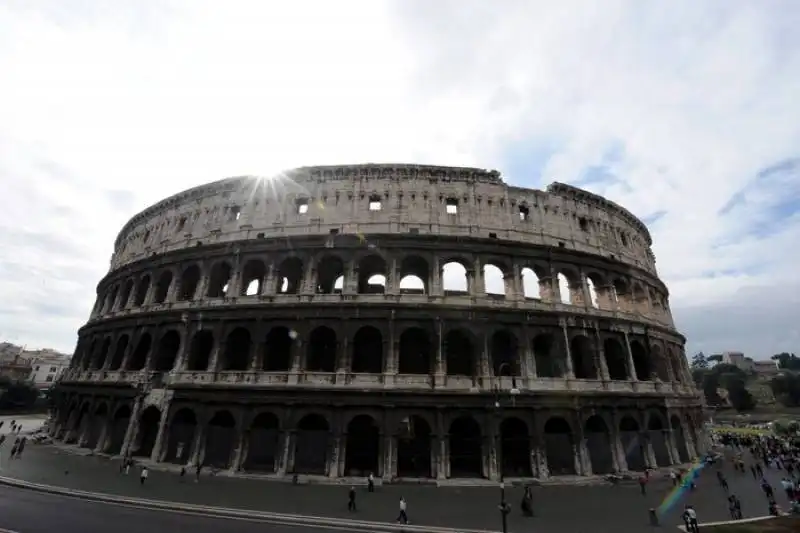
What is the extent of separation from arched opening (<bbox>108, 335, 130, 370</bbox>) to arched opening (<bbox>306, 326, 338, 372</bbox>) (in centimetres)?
1587

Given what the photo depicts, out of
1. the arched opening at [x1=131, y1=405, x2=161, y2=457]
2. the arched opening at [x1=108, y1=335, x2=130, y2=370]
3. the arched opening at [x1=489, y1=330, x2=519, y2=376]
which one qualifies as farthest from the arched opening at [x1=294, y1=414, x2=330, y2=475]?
the arched opening at [x1=108, y1=335, x2=130, y2=370]

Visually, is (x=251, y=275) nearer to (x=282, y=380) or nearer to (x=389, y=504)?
(x=282, y=380)

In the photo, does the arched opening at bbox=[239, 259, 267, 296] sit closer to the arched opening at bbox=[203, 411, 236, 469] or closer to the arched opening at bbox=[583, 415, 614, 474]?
the arched opening at bbox=[203, 411, 236, 469]

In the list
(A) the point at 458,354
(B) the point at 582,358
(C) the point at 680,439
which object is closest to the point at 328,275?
(A) the point at 458,354

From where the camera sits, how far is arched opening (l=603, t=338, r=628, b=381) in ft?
88.2

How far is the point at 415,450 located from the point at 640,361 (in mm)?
18698

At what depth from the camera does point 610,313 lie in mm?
26766

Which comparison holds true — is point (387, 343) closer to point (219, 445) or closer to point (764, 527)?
point (219, 445)

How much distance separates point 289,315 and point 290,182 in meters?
9.98

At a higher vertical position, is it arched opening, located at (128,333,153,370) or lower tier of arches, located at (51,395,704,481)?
arched opening, located at (128,333,153,370)

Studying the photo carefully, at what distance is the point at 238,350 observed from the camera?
26297 mm

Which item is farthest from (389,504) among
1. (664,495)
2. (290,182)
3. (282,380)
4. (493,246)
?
(290,182)

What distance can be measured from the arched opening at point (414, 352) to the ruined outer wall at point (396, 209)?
659 cm

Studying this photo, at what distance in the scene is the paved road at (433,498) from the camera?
15.3m
